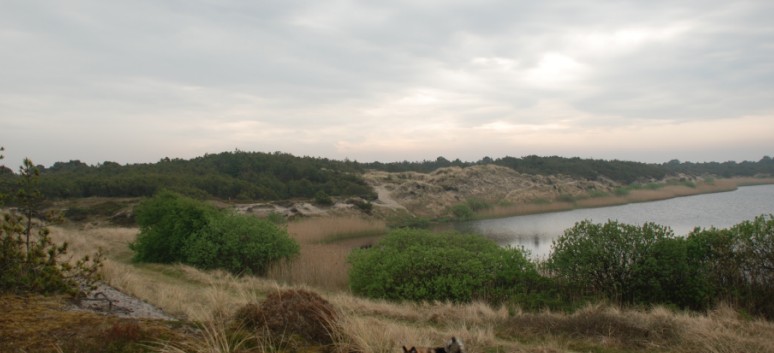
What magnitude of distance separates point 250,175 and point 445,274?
157ft

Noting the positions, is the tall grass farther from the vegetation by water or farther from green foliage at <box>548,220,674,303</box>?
green foliage at <box>548,220,674,303</box>

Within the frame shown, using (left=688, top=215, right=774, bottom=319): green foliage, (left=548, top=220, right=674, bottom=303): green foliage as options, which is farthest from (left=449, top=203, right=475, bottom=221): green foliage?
(left=688, top=215, right=774, bottom=319): green foliage

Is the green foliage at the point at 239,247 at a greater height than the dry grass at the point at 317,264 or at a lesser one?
greater

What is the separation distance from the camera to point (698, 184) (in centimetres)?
6638

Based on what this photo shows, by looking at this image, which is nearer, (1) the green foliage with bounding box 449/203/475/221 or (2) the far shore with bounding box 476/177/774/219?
(1) the green foliage with bounding box 449/203/475/221

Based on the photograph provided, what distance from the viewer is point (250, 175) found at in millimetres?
55312

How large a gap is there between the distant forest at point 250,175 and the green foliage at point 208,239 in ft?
24.2

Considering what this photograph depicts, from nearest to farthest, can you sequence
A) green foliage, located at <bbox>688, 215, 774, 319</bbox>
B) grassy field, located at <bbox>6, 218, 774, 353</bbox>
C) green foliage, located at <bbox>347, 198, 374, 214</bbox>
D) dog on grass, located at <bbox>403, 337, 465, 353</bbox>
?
dog on grass, located at <bbox>403, 337, 465, 353</bbox> → grassy field, located at <bbox>6, 218, 774, 353</bbox> → green foliage, located at <bbox>688, 215, 774, 319</bbox> → green foliage, located at <bbox>347, 198, 374, 214</bbox>

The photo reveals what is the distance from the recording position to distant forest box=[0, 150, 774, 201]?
41.3 meters

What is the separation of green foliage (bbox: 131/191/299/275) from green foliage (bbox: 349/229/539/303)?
535 cm

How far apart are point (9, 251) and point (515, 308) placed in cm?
722

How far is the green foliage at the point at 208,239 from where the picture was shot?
1556 centimetres

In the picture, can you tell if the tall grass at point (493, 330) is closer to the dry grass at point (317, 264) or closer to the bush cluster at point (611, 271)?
the bush cluster at point (611, 271)

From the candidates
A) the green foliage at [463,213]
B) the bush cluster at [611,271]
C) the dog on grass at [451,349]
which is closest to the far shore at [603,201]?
the green foliage at [463,213]
